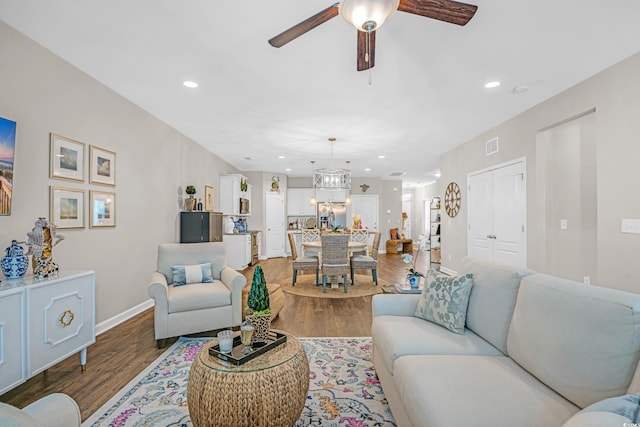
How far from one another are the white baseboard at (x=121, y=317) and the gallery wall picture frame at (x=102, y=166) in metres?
1.51

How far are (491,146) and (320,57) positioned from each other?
11.8 ft

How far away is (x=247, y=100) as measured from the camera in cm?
380

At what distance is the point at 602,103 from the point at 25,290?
5.10m

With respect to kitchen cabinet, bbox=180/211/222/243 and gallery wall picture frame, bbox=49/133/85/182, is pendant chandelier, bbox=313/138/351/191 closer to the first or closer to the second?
kitchen cabinet, bbox=180/211/222/243

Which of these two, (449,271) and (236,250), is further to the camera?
(236,250)

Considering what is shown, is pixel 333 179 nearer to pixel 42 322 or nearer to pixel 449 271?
pixel 449 271

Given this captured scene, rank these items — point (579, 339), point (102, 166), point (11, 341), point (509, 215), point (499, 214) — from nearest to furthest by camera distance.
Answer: point (579, 339), point (11, 341), point (102, 166), point (509, 215), point (499, 214)

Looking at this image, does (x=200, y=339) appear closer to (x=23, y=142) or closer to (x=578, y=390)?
(x=23, y=142)

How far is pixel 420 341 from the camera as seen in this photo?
1859 mm

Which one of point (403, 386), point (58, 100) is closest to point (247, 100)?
point (58, 100)

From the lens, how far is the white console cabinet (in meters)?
1.91

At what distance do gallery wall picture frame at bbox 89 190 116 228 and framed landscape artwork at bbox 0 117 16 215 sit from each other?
88 cm

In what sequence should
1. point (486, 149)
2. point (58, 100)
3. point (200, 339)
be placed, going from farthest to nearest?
point (486, 149) → point (200, 339) → point (58, 100)

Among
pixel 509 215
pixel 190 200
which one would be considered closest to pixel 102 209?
pixel 190 200
